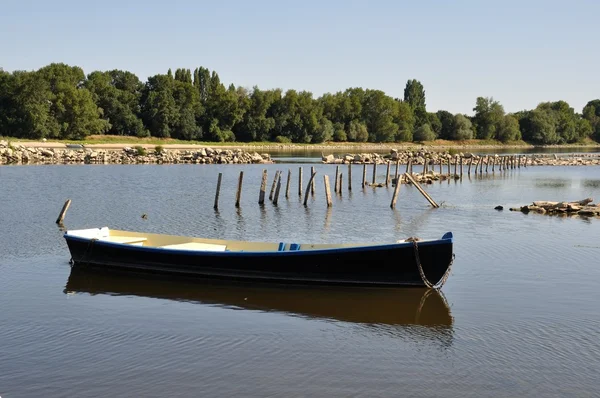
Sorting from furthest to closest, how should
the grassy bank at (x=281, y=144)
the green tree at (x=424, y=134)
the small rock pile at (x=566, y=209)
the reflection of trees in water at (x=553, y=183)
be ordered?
the green tree at (x=424, y=134) → the grassy bank at (x=281, y=144) → the reflection of trees in water at (x=553, y=183) → the small rock pile at (x=566, y=209)

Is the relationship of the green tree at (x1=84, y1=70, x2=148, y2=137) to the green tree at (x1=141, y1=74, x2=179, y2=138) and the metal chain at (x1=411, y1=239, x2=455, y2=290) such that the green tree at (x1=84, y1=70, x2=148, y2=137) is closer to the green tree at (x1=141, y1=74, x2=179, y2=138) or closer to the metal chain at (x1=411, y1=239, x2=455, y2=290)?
the green tree at (x1=141, y1=74, x2=179, y2=138)

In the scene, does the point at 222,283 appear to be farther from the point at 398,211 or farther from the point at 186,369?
the point at 398,211

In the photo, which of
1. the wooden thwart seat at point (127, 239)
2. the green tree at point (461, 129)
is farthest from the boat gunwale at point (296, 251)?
the green tree at point (461, 129)

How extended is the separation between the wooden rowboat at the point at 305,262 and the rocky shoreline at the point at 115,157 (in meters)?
56.4

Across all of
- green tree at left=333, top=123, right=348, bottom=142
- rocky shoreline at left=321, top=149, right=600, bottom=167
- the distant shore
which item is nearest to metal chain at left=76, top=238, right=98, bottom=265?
rocky shoreline at left=321, top=149, right=600, bottom=167

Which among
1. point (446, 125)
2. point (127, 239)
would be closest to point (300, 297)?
point (127, 239)

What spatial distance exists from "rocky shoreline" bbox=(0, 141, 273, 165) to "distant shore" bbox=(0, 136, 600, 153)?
7356 millimetres

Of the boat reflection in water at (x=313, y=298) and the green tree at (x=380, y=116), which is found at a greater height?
the green tree at (x=380, y=116)

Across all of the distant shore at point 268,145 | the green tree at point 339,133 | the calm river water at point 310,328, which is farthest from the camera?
the green tree at point 339,133

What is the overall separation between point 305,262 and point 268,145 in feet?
366

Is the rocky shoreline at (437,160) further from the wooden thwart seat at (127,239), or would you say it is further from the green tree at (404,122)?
the green tree at (404,122)

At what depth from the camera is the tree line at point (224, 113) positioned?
100 metres

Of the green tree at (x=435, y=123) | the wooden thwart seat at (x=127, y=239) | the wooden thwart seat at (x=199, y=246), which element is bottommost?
the wooden thwart seat at (x=199, y=246)

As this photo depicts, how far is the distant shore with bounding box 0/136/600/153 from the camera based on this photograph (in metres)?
98.6
